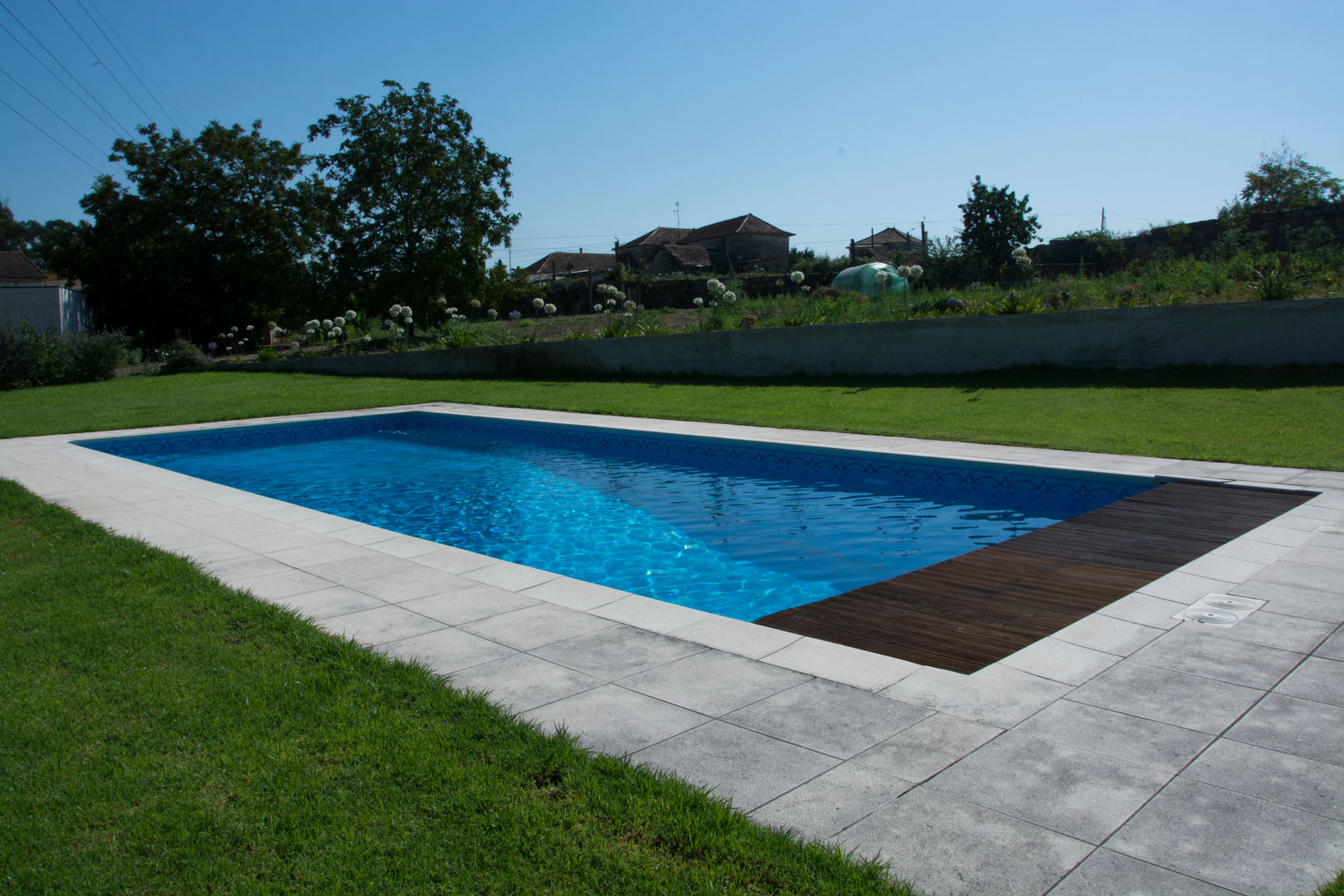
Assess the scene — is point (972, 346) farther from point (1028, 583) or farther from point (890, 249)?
point (890, 249)

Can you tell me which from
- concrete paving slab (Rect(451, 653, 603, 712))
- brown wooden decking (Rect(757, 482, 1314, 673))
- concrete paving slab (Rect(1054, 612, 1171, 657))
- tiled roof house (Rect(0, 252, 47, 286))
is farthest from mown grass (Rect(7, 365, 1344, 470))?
tiled roof house (Rect(0, 252, 47, 286))

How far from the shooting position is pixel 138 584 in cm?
443

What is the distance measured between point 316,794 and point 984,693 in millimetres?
2281

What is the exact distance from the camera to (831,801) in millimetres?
2338

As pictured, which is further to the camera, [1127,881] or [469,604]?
[469,604]

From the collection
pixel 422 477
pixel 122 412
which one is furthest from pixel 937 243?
pixel 122 412

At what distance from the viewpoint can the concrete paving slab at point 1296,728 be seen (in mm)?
2594

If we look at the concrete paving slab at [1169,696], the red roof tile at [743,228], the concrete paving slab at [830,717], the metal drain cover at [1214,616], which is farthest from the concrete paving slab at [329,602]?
the red roof tile at [743,228]

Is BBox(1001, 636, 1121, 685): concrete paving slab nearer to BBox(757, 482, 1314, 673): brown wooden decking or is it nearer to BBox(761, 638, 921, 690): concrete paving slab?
BBox(757, 482, 1314, 673): brown wooden decking

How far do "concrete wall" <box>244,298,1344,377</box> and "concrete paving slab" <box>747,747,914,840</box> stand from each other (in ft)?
36.9

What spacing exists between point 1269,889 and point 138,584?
16.1ft

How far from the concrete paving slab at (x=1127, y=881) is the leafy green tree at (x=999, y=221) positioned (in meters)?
30.0

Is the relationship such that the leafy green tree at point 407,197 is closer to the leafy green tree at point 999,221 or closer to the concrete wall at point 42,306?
the concrete wall at point 42,306

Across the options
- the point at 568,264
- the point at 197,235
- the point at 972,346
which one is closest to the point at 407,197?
the point at 197,235
